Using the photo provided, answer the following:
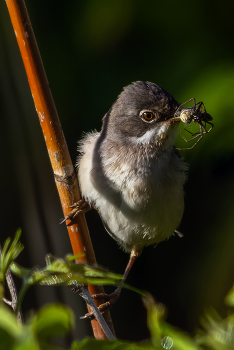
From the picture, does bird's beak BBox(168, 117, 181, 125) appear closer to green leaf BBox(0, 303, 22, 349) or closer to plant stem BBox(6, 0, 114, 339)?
plant stem BBox(6, 0, 114, 339)

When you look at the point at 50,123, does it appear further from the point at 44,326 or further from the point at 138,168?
the point at 44,326

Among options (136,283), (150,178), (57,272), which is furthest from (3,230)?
(57,272)

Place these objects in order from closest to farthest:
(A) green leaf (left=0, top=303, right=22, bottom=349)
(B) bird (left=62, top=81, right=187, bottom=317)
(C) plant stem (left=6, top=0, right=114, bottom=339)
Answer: (A) green leaf (left=0, top=303, right=22, bottom=349) → (C) plant stem (left=6, top=0, right=114, bottom=339) → (B) bird (left=62, top=81, right=187, bottom=317)

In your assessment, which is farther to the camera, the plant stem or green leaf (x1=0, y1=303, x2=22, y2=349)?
the plant stem

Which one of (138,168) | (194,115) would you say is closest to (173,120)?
(194,115)

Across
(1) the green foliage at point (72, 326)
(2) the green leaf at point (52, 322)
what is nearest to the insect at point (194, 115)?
(1) the green foliage at point (72, 326)

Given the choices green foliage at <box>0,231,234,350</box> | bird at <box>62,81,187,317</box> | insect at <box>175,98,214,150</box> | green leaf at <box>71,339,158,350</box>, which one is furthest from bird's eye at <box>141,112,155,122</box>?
green leaf at <box>71,339,158,350</box>
